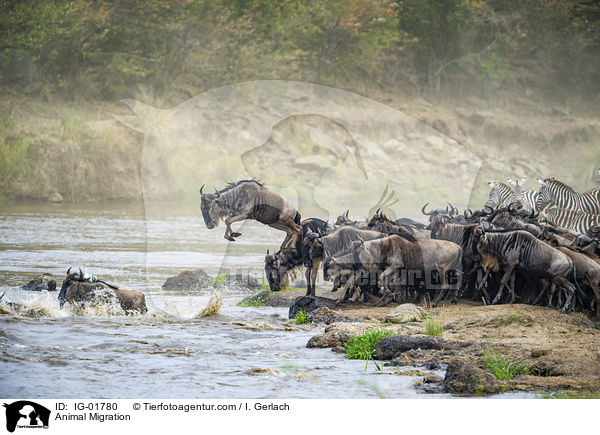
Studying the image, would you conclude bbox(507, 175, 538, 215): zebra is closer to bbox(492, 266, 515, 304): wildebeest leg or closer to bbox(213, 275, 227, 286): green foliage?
bbox(213, 275, 227, 286): green foliage

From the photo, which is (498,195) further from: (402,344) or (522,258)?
(402,344)

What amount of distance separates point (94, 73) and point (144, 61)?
2.13m

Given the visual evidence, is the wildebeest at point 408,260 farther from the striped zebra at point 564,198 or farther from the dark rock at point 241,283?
the striped zebra at point 564,198

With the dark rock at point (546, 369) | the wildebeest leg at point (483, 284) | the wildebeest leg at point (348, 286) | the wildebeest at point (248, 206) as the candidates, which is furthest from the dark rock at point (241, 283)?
the dark rock at point (546, 369)

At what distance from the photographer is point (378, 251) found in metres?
10.3

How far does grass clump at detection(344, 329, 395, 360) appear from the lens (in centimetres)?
805

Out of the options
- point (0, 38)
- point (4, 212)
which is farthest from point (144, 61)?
point (4, 212)

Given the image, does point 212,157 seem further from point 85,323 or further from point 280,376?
point 280,376

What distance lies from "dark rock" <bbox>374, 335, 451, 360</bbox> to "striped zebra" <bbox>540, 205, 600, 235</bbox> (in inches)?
258

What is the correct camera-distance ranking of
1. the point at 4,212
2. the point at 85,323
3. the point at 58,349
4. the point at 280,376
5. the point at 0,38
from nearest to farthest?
the point at 280,376 → the point at 58,349 → the point at 85,323 → the point at 4,212 → the point at 0,38
